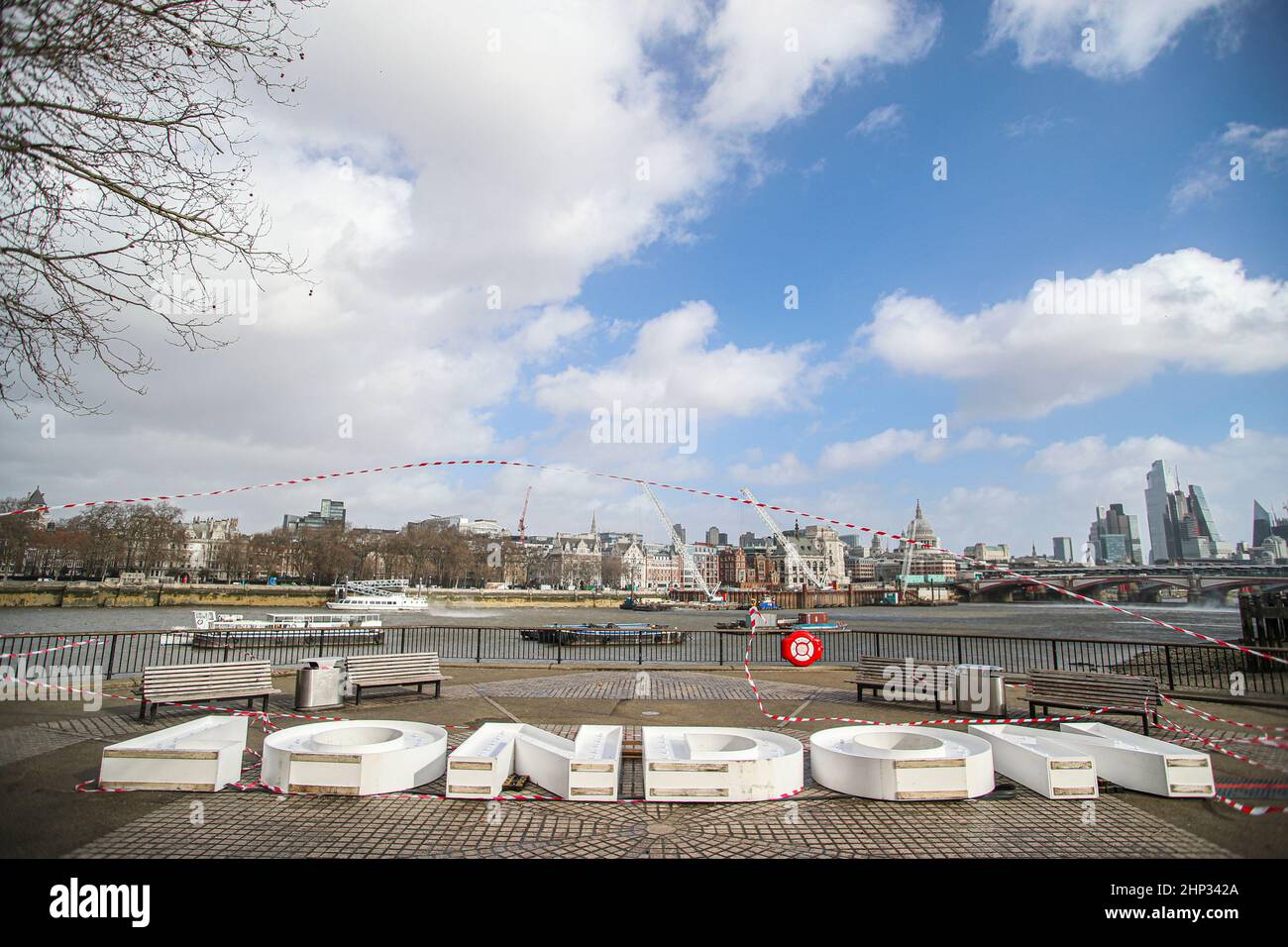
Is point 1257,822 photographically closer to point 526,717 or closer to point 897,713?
point 897,713

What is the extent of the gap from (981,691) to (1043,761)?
17.7 ft

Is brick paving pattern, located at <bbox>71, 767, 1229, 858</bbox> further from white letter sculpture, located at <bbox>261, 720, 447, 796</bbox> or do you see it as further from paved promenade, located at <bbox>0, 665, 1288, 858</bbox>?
white letter sculpture, located at <bbox>261, 720, 447, 796</bbox>

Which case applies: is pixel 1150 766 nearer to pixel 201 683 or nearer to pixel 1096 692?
pixel 1096 692

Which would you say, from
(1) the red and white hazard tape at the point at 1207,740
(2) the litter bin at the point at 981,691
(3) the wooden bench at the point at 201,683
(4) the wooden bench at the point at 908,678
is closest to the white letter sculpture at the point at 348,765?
(3) the wooden bench at the point at 201,683

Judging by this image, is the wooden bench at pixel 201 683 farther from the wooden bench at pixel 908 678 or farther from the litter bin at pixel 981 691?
the litter bin at pixel 981 691

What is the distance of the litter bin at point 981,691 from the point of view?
1204 cm

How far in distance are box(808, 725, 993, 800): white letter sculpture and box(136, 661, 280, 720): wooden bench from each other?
28.8 ft

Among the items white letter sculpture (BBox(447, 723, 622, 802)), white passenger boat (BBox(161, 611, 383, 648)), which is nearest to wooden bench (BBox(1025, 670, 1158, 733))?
white letter sculpture (BBox(447, 723, 622, 802))

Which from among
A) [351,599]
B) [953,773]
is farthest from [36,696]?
[351,599]

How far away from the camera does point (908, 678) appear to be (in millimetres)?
12898

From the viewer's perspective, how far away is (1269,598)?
→ 74.8ft

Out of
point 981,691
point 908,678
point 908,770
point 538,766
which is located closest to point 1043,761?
point 908,770

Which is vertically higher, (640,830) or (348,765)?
(348,765)
